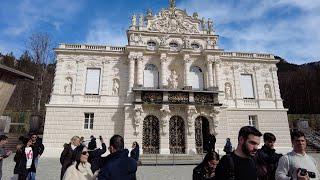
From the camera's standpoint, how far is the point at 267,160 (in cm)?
457

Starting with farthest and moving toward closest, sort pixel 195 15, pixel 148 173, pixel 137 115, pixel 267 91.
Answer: pixel 195 15
pixel 267 91
pixel 137 115
pixel 148 173

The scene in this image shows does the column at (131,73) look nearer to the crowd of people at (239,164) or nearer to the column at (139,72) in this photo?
the column at (139,72)

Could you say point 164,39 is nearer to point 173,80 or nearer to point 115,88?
point 173,80

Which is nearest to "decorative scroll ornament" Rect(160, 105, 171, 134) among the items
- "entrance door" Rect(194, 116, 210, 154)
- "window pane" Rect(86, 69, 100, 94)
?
"entrance door" Rect(194, 116, 210, 154)

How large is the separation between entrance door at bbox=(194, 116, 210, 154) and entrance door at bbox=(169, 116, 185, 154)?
4.44 feet

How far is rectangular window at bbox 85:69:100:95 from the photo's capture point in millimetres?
24922

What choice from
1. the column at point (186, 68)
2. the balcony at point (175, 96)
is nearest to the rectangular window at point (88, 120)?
the balcony at point (175, 96)

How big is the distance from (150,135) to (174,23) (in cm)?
1261

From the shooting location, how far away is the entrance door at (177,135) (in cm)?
2370

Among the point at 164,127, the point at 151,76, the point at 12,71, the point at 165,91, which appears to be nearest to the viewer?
the point at 12,71

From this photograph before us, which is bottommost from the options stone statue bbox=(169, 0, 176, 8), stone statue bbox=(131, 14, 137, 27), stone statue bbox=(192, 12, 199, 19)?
stone statue bbox=(131, 14, 137, 27)

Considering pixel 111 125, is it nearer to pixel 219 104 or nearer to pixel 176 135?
pixel 176 135

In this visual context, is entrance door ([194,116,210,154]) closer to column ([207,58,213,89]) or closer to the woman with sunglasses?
column ([207,58,213,89])

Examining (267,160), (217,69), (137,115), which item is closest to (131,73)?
(137,115)
